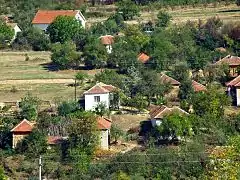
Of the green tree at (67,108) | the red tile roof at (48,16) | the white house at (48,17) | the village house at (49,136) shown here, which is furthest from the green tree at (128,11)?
the village house at (49,136)

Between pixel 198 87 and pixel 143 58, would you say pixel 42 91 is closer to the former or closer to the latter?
pixel 143 58

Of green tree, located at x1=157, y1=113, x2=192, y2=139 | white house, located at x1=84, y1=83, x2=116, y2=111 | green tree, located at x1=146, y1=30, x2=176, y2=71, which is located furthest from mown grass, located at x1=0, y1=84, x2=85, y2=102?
green tree, located at x1=157, y1=113, x2=192, y2=139

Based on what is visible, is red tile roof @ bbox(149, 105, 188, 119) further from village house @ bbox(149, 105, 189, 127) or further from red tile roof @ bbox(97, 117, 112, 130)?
red tile roof @ bbox(97, 117, 112, 130)

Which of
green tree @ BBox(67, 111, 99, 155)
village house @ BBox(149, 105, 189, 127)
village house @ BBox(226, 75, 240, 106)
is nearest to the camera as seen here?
green tree @ BBox(67, 111, 99, 155)

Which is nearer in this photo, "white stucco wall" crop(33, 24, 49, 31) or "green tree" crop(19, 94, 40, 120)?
"green tree" crop(19, 94, 40, 120)

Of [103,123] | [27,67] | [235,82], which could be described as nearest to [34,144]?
[103,123]

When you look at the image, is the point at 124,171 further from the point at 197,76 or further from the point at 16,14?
the point at 16,14
